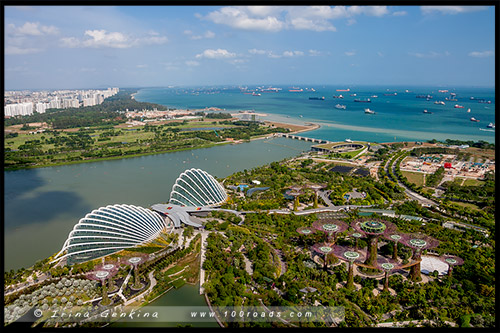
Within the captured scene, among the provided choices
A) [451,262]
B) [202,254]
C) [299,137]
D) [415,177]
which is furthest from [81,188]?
[299,137]

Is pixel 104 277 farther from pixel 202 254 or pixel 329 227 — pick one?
pixel 329 227

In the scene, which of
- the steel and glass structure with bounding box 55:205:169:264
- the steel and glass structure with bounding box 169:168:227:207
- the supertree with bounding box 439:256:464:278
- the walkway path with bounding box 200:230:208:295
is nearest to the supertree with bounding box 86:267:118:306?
the steel and glass structure with bounding box 55:205:169:264

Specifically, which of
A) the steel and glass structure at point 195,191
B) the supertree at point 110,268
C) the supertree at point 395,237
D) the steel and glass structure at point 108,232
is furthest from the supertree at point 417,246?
the steel and glass structure at point 195,191

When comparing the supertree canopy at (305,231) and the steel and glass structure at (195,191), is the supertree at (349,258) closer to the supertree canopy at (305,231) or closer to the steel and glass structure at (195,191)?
the supertree canopy at (305,231)

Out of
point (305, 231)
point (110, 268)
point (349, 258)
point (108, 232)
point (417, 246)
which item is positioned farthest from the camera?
point (305, 231)

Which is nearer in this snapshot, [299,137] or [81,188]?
[81,188]

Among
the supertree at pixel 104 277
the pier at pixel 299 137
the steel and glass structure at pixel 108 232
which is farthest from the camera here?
the pier at pixel 299 137
